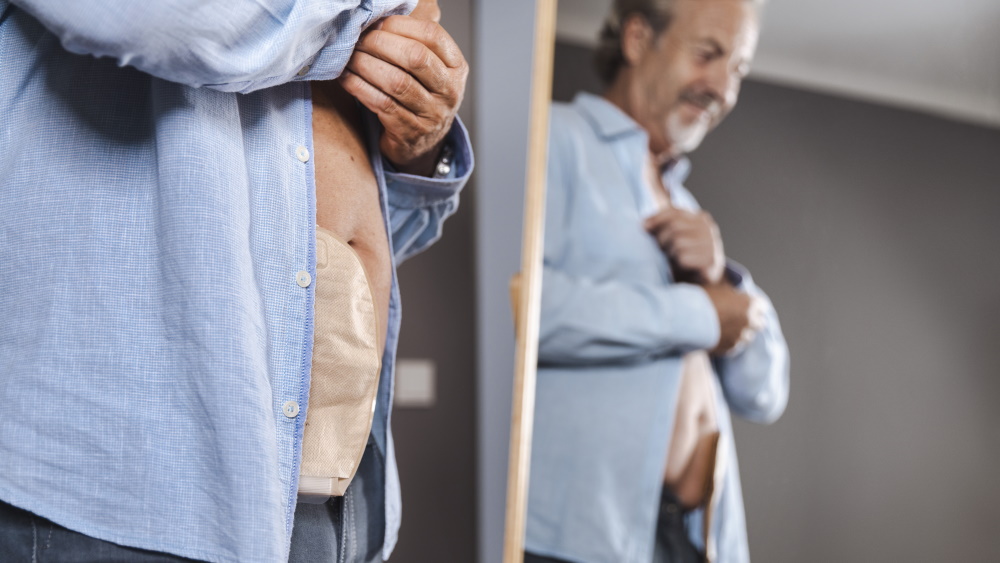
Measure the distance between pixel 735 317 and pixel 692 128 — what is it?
0.94ft

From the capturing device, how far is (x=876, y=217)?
1.01 meters

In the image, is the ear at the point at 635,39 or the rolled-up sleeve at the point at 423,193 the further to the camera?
the ear at the point at 635,39

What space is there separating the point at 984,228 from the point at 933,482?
0.32 metres

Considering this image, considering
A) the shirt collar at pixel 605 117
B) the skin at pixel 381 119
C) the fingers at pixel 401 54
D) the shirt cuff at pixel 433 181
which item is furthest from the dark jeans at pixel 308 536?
the shirt collar at pixel 605 117

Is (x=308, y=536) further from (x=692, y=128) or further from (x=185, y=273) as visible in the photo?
(x=692, y=128)

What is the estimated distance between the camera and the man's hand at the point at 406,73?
625 mm

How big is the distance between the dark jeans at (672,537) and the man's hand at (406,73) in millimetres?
661

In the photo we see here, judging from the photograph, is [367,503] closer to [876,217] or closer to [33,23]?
[33,23]

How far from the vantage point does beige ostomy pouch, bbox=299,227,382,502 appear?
0.62 metres

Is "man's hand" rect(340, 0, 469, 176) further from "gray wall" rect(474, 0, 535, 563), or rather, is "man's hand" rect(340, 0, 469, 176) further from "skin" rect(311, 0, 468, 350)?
"gray wall" rect(474, 0, 535, 563)

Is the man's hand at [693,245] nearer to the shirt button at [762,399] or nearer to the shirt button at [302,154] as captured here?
the shirt button at [762,399]

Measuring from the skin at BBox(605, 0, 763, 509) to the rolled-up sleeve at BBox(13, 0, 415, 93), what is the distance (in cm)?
63

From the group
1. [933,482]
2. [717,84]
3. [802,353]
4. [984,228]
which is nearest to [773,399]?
[802,353]

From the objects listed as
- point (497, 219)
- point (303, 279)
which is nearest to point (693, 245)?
point (497, 219)
